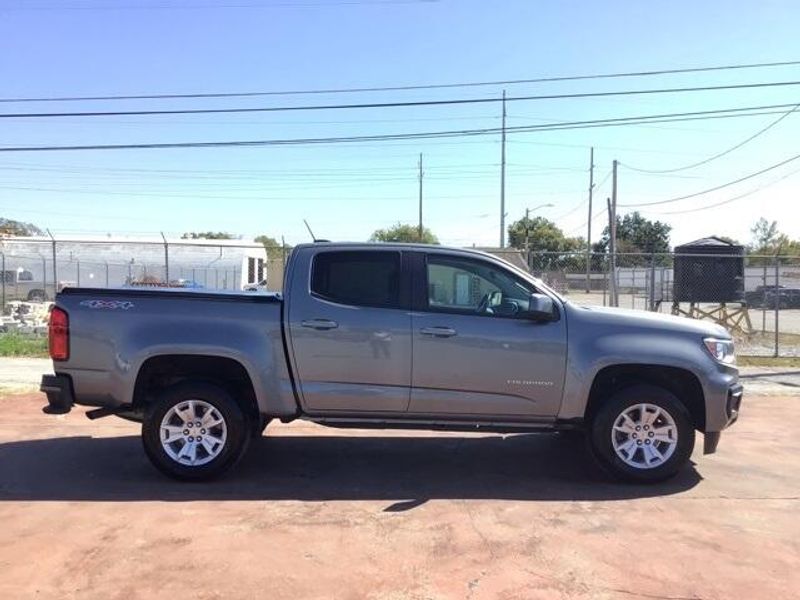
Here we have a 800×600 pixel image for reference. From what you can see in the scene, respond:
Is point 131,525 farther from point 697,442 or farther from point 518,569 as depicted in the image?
point 697,442

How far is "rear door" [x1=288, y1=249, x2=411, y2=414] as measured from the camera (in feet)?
20.2

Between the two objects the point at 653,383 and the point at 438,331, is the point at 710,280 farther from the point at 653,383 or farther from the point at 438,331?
the point at 438,331

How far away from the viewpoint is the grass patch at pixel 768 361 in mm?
14992

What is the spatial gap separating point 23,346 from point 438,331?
12.1 metres

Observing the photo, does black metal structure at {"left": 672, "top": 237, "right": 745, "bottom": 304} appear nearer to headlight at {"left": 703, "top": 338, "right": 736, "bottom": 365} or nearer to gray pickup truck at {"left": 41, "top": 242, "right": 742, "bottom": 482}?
headlight at {"left": 703, "top": 338, "right": 736, "bottom": 365}

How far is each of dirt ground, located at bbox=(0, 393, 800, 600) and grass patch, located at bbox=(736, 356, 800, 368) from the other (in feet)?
26.6

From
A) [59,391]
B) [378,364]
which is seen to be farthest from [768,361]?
[59,391]

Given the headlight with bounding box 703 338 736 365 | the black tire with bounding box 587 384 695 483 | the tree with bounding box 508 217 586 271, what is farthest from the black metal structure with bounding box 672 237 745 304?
the tree with bounding box 508 217 586 271

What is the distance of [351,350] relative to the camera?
20.3 ft

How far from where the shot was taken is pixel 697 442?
7.96 metres

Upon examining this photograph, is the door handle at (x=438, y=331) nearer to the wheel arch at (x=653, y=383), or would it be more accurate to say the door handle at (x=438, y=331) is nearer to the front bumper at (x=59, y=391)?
the wheel arch at (x=653, y=383)

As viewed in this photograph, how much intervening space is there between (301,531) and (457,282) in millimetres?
2454

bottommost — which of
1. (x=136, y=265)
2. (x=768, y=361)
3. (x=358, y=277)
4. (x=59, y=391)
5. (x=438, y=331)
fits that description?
(x=768, y=361)

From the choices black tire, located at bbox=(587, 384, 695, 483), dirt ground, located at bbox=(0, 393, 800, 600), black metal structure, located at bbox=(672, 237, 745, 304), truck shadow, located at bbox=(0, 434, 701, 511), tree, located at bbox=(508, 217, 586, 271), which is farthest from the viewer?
tree, located at bbox=(508, 217, 586, 271)
